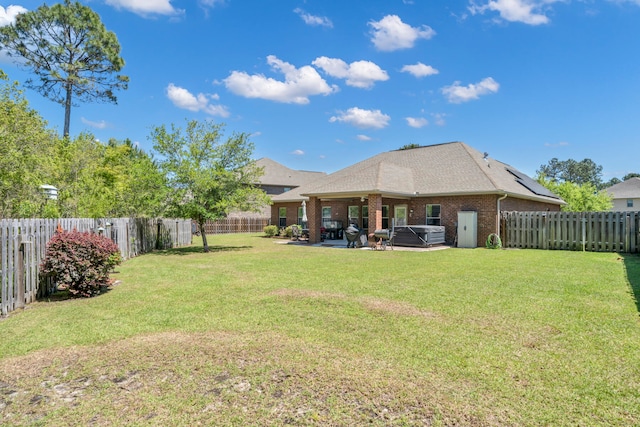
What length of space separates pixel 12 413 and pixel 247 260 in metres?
10.1

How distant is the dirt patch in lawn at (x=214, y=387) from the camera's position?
2.97 metres

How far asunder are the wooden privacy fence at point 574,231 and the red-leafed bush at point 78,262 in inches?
680

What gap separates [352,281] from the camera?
8.82 metres

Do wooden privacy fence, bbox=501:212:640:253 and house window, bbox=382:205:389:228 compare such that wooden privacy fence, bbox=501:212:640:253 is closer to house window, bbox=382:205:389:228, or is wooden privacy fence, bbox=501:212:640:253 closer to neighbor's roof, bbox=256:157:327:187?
house window, bbox=382:205:389:228

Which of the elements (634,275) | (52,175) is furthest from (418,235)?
(52,175)

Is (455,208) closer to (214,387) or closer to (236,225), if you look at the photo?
(214,387)

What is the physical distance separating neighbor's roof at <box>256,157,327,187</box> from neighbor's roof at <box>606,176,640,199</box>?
41257mm

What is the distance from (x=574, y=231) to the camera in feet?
54.5

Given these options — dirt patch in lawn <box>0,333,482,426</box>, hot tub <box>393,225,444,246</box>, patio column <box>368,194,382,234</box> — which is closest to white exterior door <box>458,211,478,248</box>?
hot tub <box>393,225,444,246</box>

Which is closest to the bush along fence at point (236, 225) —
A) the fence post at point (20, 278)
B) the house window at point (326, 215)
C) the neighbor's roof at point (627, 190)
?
the house window at point (326, 215)

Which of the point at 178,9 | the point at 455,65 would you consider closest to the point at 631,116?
the point at 455,65

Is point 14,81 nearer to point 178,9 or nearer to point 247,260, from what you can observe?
point 178,9

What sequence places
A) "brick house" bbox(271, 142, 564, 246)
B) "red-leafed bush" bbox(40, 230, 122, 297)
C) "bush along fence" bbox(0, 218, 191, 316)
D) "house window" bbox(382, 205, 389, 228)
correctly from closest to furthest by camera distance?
"bush along fence" bbox(0, 218, 191, 316), "red-leafed bush" bbox(40, 230, 122, 297), "brick house" bbox(271, 142, 564, 246), "house window" bbox(382, 205, 389, 228)

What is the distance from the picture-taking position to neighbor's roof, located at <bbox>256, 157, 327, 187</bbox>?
135 feet
